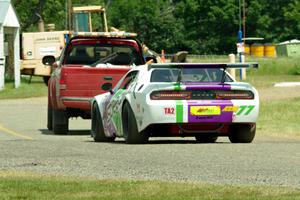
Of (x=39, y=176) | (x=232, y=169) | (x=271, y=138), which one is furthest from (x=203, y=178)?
(x=271, y=138)

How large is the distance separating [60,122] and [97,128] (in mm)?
3510

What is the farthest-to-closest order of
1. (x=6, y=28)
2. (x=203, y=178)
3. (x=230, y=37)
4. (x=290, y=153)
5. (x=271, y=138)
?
(x=230, y=37) < (x=6, y=28) < (x=271, y=138) < (x=290, y=153) < (x=203, y=178)

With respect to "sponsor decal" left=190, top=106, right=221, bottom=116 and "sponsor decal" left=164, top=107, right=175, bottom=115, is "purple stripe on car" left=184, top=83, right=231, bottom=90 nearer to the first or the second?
"sponsor decal" left=190, top=106, right=221, bottom=116

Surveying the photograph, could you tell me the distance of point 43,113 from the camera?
32.0 m

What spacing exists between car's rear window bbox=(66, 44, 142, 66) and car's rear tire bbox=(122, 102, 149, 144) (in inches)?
217

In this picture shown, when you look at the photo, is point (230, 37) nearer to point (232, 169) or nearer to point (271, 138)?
point (271, 138)

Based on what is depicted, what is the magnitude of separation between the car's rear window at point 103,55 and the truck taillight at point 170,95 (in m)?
6.10

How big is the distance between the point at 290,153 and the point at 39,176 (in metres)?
4.39

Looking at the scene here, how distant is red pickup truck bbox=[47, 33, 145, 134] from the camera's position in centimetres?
2170

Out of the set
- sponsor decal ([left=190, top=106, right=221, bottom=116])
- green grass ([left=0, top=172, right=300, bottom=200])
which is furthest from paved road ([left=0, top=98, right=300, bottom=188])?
green grass ([left=0, top=172, right=300, bottom=200])

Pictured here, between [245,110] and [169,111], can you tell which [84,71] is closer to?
[169,111]

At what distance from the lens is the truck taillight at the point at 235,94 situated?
1658 centimetres

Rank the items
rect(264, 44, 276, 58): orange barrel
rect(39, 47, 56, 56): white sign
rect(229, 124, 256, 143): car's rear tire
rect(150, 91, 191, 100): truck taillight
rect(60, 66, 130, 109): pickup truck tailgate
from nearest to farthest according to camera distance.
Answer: rect(150, 91, 191, 100): truck taillight < rect(229, 124, 256, 143): car's rear tire < rect(60, 66, 130, 109): pickup truck tailgate < rect(39, 47, 56, 56): white sign < rect(264, 44, 276, 58): orange barrel

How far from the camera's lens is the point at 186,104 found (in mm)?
16359
